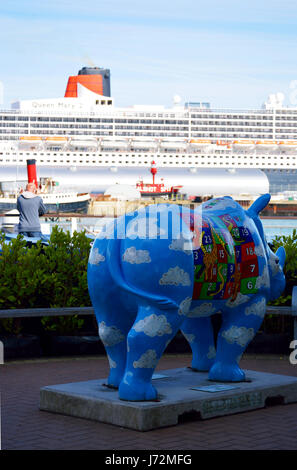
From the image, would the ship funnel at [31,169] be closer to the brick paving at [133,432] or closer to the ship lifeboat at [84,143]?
the brick paving at [133,432]

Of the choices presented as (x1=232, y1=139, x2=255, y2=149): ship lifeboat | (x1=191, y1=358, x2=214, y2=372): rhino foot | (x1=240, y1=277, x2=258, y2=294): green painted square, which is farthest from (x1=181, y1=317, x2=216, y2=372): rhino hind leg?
(x1=232, y1=139, x2=255, y2=149): ship lifeboat

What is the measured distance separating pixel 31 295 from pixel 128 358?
3.17 m

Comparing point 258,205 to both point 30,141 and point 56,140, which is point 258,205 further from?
point 30,141

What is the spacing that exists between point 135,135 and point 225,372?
304 ft

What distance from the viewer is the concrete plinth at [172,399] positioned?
519 centimetres

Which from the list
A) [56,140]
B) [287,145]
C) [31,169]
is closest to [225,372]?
[31,169]

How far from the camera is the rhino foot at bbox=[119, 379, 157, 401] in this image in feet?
17.3

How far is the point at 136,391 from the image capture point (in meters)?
5.27

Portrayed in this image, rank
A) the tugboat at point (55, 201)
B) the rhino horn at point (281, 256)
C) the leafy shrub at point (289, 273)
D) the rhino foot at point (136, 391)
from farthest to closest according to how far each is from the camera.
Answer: the tugboat at point (55, 201)
the leafy shrub at point (289, 273)
the rhino horn at point (281, 256)
the rhino foot at point (136, 391)

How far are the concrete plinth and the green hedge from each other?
2.33m

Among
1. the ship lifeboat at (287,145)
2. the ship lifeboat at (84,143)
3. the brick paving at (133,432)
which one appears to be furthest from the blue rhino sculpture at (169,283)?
the ship lifeboat at (287,145)

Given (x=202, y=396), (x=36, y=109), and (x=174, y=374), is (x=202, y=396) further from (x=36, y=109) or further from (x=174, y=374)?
(x=36, y=109)

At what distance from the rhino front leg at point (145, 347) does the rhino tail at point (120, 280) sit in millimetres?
65

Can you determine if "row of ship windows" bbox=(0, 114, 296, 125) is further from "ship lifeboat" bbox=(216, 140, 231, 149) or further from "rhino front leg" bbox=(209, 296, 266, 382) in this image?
"rhino front leg" bbox=(209, 296, 266, 382)
